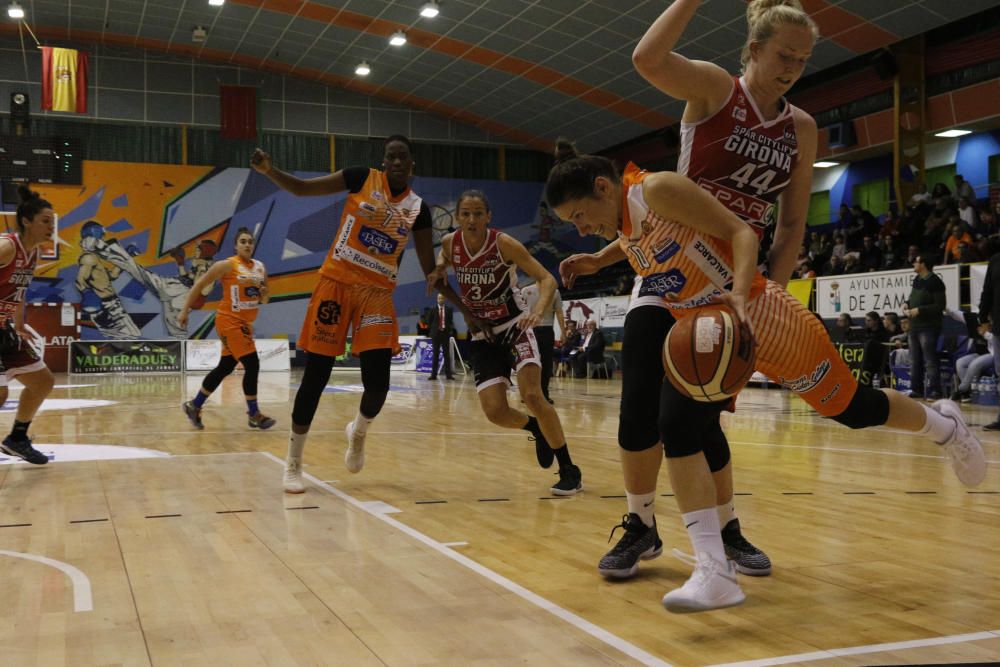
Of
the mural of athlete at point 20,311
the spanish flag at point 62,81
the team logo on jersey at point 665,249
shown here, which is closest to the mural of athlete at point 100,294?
the spanish flag at point 62,81

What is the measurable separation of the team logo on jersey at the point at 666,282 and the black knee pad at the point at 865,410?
0.65m

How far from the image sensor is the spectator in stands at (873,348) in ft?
43.4

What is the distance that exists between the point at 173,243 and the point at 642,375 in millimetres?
24666

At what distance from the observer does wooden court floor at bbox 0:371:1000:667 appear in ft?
7.87

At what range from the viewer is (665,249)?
2846 mm

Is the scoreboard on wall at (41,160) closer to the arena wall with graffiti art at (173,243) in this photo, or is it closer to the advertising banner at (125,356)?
the arena wall with graffiti art at (173,243)

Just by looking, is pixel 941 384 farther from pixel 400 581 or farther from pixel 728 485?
pixel 400 581

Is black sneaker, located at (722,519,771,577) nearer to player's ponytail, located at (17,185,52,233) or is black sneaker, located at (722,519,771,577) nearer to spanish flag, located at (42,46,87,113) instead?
player's ponytail, located at (17,185,52,233)

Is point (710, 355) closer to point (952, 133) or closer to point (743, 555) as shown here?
point (743, 555)

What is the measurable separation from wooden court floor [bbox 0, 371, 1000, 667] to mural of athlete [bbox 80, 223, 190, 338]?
19.6 m

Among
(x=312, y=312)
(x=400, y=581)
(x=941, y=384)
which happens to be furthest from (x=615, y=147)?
(x=400, y=581)

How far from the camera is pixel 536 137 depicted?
28.4m

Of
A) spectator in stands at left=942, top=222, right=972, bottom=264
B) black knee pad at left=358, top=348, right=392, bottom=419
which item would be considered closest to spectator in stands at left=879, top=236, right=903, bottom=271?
spectator in stands at left=942, top=222, right=972, bottom=264

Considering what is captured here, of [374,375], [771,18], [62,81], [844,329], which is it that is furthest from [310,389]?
[62,81]
